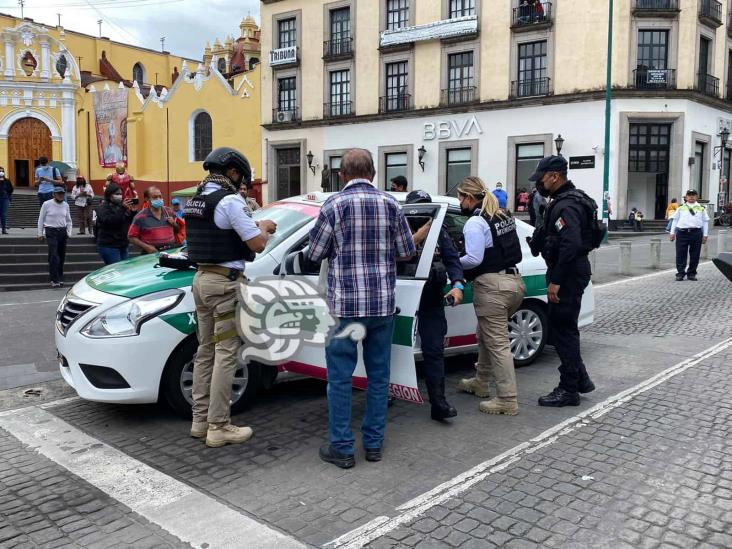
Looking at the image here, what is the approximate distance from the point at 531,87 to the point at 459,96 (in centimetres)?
378

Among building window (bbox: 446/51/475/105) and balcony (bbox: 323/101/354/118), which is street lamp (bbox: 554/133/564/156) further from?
balcony (bbox: 323/101/354/118)

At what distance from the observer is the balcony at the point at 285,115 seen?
3884 centimetres

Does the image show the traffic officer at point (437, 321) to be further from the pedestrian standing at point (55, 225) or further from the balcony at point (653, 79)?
the balcony at point (653, 79)

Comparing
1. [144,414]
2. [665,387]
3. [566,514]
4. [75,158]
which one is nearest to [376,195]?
[566,514]

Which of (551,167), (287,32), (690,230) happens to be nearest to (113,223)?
(551,167)

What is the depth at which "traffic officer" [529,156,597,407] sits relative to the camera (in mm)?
5129

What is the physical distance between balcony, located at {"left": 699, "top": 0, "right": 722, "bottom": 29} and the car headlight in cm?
3239

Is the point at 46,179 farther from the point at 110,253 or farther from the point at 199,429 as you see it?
the point at 199,429

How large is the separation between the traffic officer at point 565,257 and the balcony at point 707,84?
2906 cm

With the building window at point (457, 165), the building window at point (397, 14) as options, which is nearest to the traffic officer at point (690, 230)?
the building window at point (457, 165)

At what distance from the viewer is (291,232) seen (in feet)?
17.8

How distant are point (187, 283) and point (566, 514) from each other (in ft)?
9.83

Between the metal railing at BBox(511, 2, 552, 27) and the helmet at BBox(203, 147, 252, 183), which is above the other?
the metal railing at BBox(511, 2, 552, 27)

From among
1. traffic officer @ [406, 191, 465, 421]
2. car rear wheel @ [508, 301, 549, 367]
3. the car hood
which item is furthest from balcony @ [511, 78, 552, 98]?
the car hood
